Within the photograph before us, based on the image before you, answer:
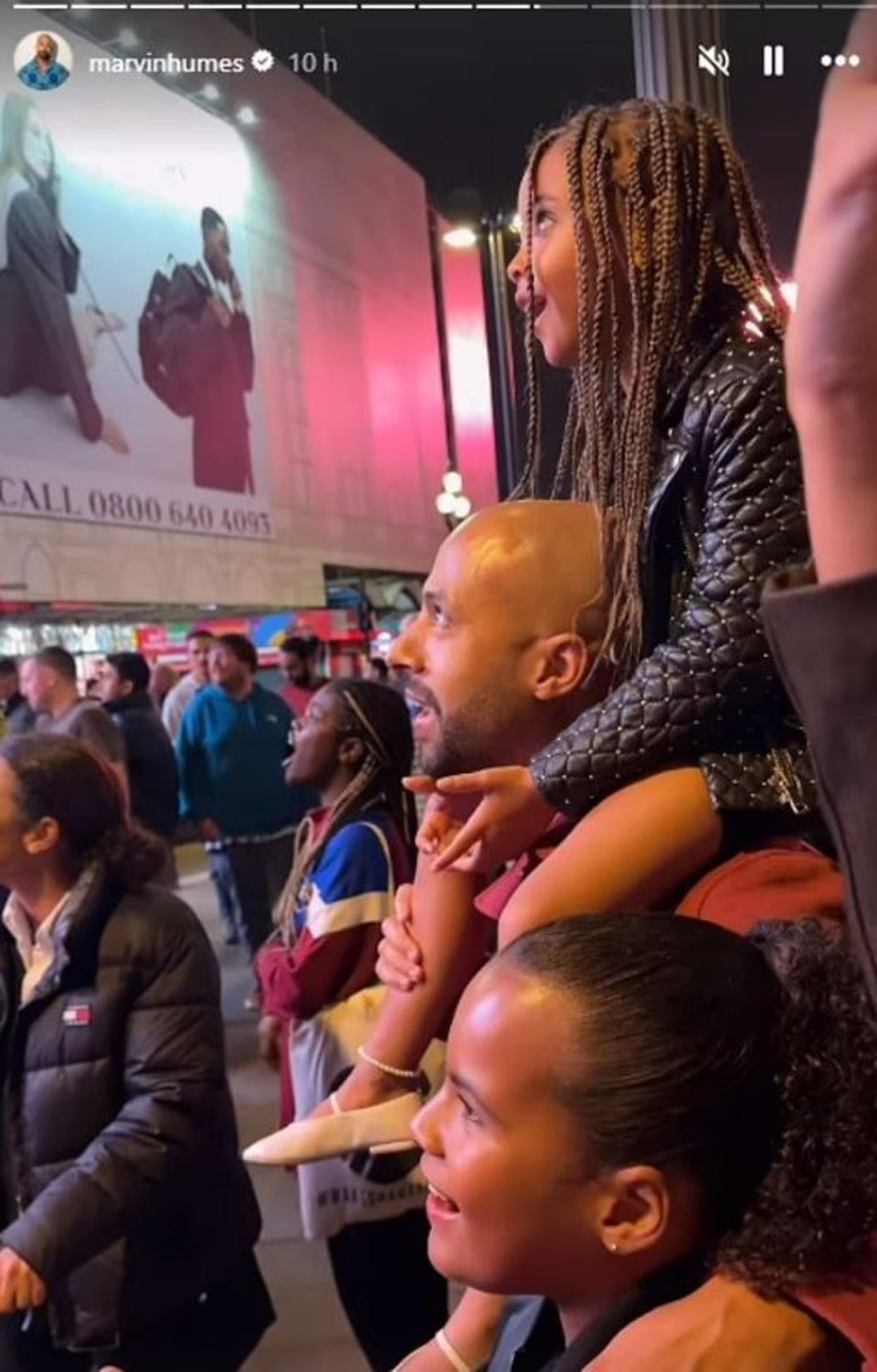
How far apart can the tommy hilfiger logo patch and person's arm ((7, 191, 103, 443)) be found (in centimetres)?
162

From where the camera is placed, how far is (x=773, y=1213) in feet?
2.28

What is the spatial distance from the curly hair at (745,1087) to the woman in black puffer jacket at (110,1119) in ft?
3.96

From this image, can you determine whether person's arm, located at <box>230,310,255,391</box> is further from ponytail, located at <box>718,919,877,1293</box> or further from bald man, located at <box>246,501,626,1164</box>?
ponytail, located at <box>718,919,877,1293</box>

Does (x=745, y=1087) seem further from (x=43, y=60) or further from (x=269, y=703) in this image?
(x=269, y=703)

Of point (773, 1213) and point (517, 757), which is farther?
point (517, 757)

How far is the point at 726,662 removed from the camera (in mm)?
820

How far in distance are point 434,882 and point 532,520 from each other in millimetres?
327

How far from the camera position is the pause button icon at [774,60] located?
4.77 ft

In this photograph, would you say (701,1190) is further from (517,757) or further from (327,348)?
(327,348)

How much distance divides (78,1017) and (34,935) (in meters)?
0.19

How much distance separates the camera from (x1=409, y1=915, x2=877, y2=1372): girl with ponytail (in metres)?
0.70


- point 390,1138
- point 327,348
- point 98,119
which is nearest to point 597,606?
point 390,1138

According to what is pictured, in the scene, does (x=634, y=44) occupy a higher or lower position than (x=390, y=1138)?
higher

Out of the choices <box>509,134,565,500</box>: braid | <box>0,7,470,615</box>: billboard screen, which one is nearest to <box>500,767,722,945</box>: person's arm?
<box>509,134,565,500</box>: braid
